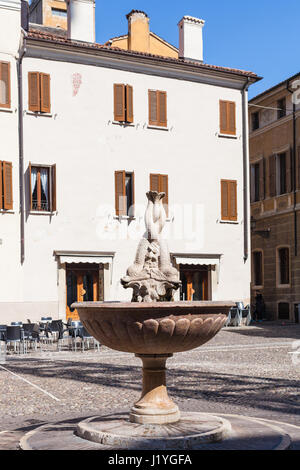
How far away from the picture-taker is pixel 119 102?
23.9m

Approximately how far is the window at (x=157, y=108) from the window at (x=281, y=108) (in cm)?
666

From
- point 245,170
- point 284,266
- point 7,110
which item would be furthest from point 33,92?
point 284,266

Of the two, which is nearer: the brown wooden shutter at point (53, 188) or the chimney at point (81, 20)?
the brown wooden shutter at point (53, 188)

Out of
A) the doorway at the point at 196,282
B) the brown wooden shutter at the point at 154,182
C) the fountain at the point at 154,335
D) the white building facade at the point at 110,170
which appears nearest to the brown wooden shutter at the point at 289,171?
the white building facade at the point at 110,170

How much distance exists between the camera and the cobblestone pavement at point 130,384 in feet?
26.4

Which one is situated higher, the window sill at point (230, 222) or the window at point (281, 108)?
the window at point (281, 108)

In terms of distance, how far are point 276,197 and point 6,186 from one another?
1241 centimetres

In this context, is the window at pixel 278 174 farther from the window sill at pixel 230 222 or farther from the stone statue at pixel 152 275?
the stone statue at pixel 152 275

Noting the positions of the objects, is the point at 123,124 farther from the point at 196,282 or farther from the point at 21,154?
the point at 196,282

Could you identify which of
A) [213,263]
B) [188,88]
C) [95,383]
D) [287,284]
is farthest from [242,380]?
[287,284]

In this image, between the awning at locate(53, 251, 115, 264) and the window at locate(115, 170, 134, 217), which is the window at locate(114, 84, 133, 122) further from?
the awning at locate(53, 251, 115, 264)

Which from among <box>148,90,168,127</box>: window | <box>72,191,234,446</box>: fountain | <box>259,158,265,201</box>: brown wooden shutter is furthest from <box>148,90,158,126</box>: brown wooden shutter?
<box>72,191,234,446</box>: fountain

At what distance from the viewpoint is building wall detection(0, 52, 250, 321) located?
22431mm

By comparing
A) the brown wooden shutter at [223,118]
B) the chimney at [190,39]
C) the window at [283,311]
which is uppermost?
the chimney at [190,39]
